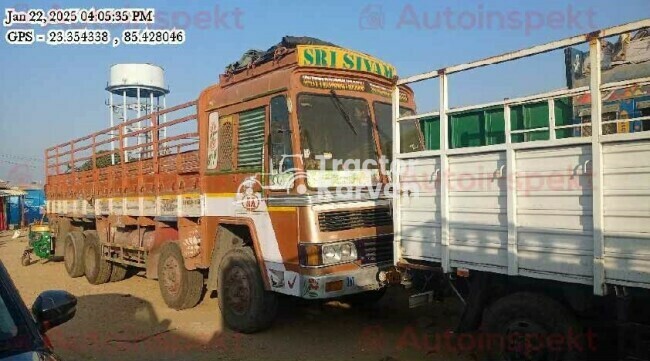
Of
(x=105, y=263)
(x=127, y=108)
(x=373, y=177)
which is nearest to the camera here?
(x=373, y=177)

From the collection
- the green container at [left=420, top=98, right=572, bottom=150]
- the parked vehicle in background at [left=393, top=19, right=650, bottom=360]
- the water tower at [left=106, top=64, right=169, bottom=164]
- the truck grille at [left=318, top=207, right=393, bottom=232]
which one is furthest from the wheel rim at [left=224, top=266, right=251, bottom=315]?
the water tower at [left=106, top=64, right=169, bottom=164]

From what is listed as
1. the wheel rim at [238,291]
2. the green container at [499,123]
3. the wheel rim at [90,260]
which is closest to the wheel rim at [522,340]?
the green container at [499,123]

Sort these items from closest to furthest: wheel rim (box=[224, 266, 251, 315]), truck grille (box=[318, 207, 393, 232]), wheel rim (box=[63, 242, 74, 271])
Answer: truck grille (box=[318, 207, 393, 232])
wheel rim (box=[224, 266, 251, 315])
wheel rim (box=[63, 242, 74, 271])

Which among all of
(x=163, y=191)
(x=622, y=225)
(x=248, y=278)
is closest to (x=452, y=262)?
(x=622, y=225)

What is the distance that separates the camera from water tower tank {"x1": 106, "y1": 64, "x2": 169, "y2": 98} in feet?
103

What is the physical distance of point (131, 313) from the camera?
755 centimetres

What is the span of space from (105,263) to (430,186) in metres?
7.71

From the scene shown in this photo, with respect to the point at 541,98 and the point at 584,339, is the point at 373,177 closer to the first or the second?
the point at 541,98

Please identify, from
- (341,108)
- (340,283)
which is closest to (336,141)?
(341,108)

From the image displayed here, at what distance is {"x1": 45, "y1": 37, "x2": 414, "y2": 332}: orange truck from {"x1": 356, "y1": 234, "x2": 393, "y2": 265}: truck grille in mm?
11

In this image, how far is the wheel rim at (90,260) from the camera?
33.1 feet

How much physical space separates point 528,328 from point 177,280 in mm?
4968

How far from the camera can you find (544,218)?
3637 mm

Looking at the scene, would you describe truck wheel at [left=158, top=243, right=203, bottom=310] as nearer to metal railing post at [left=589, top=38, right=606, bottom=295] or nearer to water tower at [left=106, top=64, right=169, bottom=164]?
metal railing post at [left=589, top=38, right=606, bottom=295]
